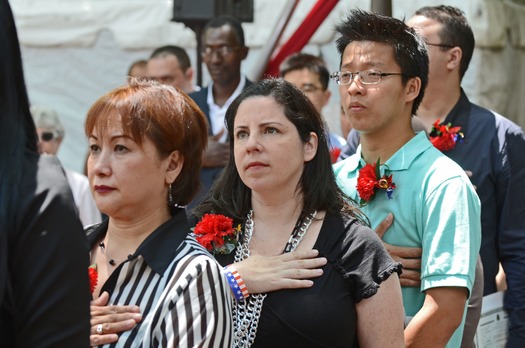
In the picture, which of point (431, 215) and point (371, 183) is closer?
point (431, 215)

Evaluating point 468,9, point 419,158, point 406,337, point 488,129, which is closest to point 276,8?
point 468,9

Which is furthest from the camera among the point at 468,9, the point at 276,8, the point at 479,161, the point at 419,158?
the point at 276,8

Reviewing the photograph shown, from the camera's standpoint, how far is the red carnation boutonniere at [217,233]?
307 cm

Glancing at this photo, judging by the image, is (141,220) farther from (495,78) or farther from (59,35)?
(59,35)

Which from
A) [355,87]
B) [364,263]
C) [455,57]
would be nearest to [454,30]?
[455,57]

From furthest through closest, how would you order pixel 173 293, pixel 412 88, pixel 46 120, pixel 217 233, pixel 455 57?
pixel 46 120 < pixel 455 57 < pixel 412 88 < pixel 217 233 < pixel 173 293

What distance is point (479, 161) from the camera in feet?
12.7

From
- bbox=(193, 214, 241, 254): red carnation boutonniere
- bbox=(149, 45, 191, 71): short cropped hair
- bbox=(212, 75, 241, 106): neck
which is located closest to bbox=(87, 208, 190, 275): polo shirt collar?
bbox=(193, 214, 241, 254): red carnation boutonniere

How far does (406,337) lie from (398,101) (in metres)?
0.92

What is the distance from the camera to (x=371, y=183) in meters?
3.36

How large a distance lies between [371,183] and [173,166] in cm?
82

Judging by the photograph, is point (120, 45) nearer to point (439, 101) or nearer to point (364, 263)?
point (439, 101)

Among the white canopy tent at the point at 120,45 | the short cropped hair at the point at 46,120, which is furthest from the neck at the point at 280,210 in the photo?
the short cropped hair at the point at 46,120

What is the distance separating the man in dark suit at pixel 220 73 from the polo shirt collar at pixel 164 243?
2.27 meters
